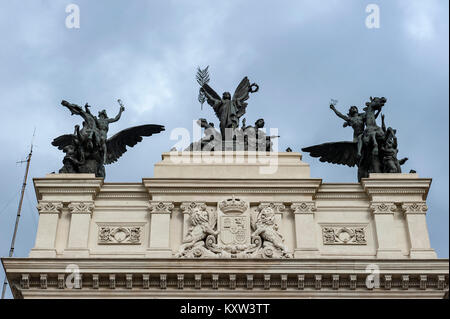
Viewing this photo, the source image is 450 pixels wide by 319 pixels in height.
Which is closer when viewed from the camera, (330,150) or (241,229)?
(241,229)

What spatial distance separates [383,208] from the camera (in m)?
25.0

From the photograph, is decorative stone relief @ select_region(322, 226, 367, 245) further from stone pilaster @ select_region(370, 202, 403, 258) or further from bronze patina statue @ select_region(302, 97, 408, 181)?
bronze patina statue @ select_region(302, 97, 408, 181)

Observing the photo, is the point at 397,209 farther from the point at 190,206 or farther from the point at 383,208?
the point at 190,206

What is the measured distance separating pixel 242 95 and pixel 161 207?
5856 millimetres

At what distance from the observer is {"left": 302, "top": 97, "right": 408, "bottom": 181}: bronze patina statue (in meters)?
26.4

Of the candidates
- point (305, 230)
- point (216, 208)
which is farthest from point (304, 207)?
point (216, 208)

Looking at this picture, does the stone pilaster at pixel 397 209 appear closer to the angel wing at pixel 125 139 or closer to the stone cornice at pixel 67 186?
the angel wing at pixel 125 139

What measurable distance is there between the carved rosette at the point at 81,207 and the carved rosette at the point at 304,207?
20.5 feet
